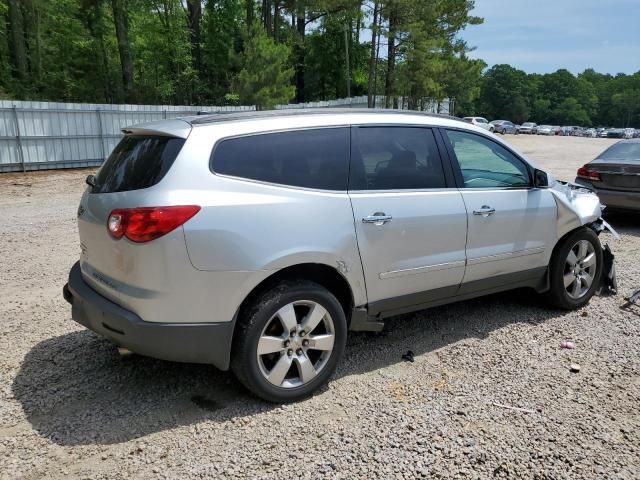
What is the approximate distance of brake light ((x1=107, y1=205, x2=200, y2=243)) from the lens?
272 centimetres

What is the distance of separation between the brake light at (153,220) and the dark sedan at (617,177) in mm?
7710

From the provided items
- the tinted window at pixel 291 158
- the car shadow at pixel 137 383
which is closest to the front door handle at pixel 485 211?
the car shadow at pixel 137 383

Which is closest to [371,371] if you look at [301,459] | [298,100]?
[301,459]

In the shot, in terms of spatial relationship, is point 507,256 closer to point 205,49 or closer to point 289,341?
point 289,341

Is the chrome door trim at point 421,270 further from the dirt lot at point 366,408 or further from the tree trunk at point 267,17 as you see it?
the tree trunk at point 267,17

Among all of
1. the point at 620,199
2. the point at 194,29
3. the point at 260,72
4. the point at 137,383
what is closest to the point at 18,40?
the point at 194,29

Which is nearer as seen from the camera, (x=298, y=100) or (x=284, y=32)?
(x=284, y=32)

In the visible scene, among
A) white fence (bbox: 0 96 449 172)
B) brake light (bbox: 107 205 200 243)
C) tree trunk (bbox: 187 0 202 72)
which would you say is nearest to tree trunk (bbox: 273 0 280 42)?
tree trunk (bbox: 187 0 202 72)

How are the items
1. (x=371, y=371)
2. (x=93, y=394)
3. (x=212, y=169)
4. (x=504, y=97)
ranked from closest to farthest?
1. (x=212, y=169)
2. (x=93, y=394)
3. (x=371, y=371)
4. (x=504, y=97)

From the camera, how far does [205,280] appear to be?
9.25ft

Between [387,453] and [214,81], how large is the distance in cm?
3408

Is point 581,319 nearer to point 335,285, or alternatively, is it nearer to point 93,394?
point 335,285

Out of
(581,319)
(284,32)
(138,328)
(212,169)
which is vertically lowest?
(581,319)

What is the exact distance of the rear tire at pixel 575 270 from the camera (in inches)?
183
